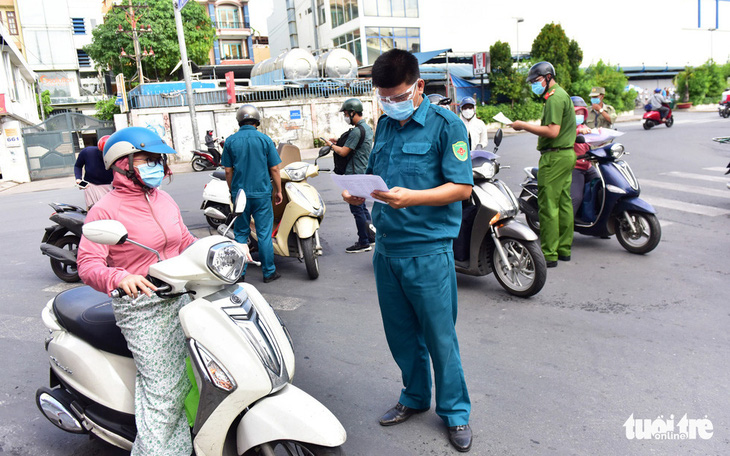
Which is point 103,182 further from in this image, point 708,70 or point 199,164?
point 708,70

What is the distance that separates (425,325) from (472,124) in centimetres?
654

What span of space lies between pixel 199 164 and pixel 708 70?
1365 inches

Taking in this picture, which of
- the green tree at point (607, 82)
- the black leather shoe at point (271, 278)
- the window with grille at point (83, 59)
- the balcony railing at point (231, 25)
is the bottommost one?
the black leather shoe at point (271, 278)

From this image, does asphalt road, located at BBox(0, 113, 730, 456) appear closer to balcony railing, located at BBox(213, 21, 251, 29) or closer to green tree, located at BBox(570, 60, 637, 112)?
green tree, located at BBox(570, 60, 637, 112)

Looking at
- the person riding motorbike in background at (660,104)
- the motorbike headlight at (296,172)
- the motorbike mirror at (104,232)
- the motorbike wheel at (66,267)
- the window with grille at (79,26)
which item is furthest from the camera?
the window with grille at (79,26)

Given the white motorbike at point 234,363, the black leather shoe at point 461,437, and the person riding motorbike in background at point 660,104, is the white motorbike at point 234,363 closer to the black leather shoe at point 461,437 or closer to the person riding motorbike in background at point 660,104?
the black leather shoe at point 461,437

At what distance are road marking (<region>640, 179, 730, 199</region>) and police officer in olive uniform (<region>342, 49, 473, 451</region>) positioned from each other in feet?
26.0

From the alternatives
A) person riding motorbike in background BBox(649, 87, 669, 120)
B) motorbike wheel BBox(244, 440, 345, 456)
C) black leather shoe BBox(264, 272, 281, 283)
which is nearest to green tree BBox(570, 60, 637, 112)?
person riding motorbike in background BBox(649, 87, 669, 120)

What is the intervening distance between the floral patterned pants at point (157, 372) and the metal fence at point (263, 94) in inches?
957

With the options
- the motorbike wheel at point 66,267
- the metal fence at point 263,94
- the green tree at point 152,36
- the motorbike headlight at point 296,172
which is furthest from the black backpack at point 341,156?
the green tree at point 152,36

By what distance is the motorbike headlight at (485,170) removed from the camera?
16.3 feet

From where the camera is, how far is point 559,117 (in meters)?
5.31

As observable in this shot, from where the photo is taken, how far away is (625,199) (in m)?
5.95

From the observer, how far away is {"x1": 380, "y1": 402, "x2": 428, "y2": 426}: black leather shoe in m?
3.07
